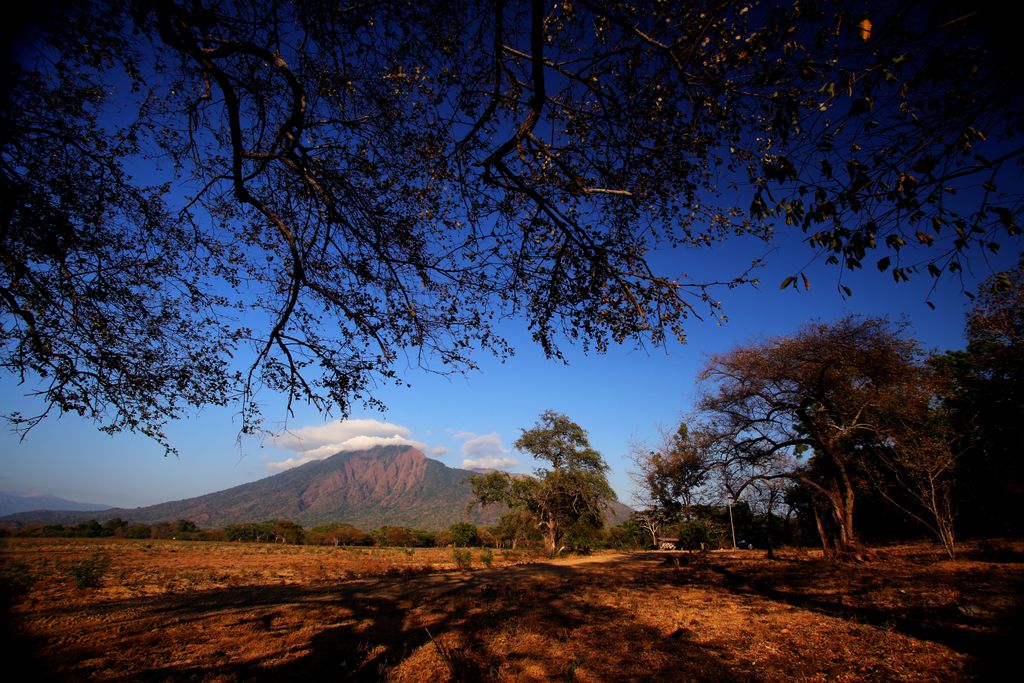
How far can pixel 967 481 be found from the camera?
612 inches

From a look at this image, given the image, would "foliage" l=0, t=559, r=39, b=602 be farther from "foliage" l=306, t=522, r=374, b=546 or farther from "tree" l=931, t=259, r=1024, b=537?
"foliage" l=306, t=522, r=374, b=546

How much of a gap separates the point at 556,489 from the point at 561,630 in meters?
21.4

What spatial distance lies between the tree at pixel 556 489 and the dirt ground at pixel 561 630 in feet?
52.7

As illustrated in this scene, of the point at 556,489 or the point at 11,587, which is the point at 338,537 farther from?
the point at 11,587

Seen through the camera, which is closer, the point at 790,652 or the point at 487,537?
the point at 790,652

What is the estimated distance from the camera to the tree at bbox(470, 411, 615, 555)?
89.1 ft

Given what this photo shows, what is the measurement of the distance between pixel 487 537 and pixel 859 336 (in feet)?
149

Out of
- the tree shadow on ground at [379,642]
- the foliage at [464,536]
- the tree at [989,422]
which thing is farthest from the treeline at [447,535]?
the tree shadow on ground at [379,642]

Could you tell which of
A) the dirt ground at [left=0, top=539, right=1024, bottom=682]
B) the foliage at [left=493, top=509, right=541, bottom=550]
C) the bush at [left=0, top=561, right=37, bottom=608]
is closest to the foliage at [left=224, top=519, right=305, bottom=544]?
the foliage at [left=493, top=509, right=541, bottom=550]

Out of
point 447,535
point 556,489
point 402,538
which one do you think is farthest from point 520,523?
point 402,538

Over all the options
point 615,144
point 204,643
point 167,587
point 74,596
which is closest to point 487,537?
point 167,587

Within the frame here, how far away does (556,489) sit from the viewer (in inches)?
1064

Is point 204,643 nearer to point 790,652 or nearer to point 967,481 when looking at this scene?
point 790,652

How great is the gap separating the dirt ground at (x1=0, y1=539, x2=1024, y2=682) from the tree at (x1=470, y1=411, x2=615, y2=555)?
16074 mm
